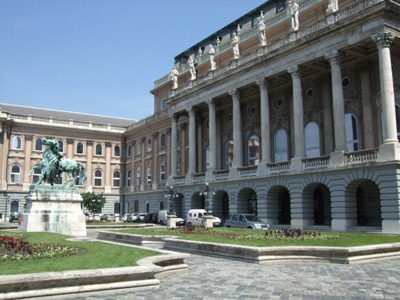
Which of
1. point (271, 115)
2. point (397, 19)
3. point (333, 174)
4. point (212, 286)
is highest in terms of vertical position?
point (397, 19)

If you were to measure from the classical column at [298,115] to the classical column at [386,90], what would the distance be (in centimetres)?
805

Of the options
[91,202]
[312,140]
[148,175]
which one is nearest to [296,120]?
[312,140]

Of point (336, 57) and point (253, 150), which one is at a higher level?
point (336, 57)

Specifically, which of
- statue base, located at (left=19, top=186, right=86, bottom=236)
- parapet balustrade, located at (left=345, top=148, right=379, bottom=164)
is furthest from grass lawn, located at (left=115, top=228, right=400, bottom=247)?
statue base, located at (left=19, top=186, right=86, bottom=236)

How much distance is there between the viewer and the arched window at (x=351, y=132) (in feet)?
123

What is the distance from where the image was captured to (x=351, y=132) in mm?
37969

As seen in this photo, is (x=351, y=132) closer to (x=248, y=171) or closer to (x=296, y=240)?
(x=248, y=171)

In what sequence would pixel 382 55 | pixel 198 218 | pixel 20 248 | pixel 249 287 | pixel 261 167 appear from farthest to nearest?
pixel 198 218
pixel 261 167
pixel 382 55
pixel 20 248
pixel 249 287

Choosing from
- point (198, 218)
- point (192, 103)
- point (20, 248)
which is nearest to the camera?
point (20, 248)

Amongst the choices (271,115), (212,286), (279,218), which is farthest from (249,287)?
(271,115)

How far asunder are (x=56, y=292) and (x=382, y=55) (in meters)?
29.5

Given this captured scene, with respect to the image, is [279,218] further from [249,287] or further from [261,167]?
[249,287]

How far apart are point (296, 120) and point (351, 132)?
4830mm

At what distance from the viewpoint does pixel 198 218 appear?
44719mm
